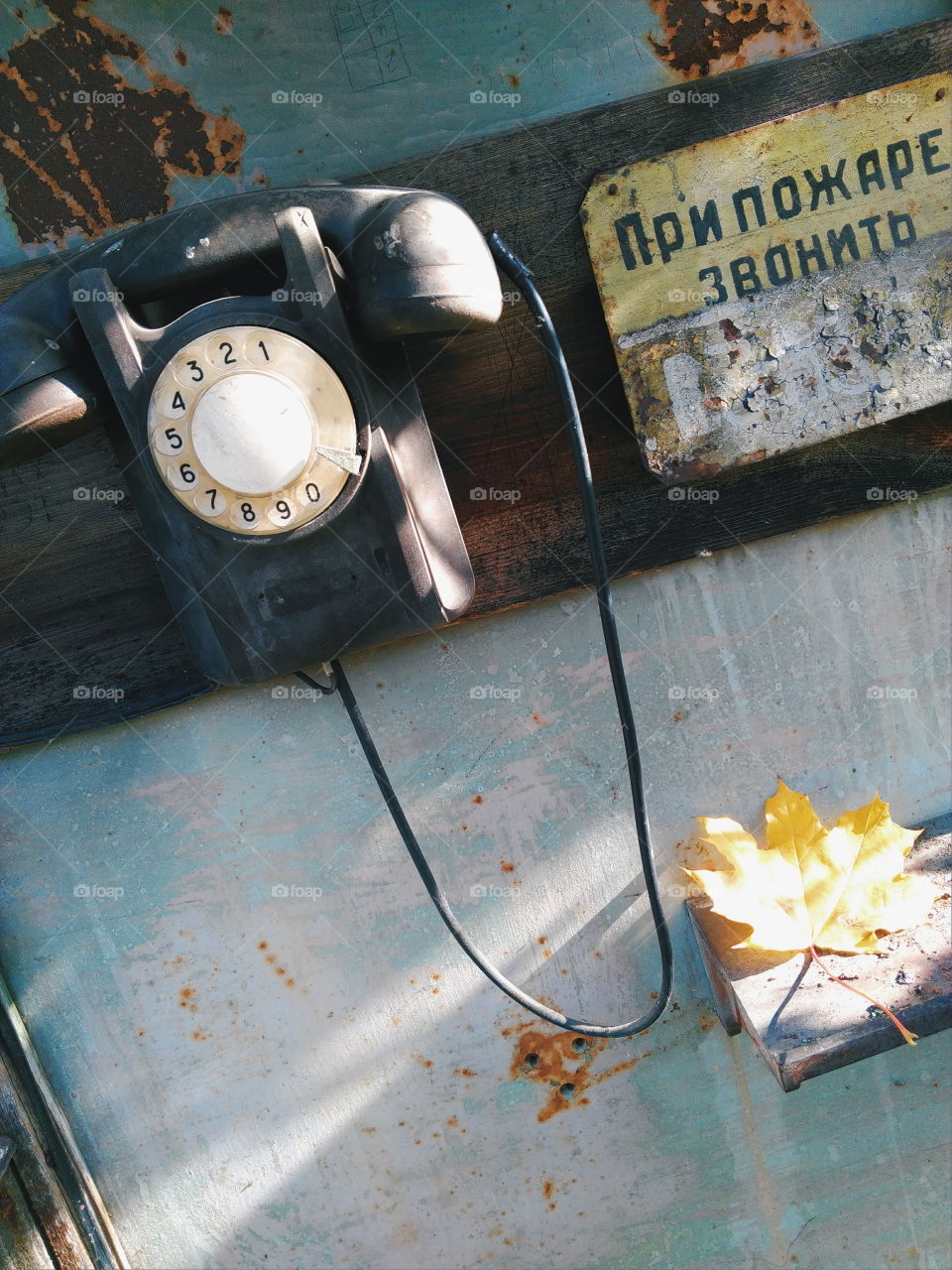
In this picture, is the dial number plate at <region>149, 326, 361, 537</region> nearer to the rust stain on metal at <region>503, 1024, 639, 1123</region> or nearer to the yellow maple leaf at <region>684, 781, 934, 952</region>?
the yellow maple leaf at <region>684, 781, 934, 952</region>

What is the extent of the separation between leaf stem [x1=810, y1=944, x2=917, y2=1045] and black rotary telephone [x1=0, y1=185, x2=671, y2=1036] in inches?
18.4

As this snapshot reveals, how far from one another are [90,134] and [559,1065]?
3.80 ft

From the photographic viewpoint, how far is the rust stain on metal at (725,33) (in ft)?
2.88

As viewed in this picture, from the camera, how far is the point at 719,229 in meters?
0.88

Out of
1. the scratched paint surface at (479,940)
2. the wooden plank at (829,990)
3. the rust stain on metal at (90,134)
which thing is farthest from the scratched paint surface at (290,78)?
the wooden plank at (829,990)

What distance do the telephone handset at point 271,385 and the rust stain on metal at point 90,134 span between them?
0.15 m

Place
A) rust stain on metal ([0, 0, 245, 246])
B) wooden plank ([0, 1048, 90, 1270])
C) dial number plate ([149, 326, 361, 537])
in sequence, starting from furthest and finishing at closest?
wooden plank ([0, 1048, 90, 1270])
rust stain on metal ([0, 0, 245, 246])
dial number plate ([149, 326, 361, 537])

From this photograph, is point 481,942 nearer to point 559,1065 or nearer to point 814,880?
point 559,1065

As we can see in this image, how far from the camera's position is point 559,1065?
3.45 ft

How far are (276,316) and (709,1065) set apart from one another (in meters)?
0.99

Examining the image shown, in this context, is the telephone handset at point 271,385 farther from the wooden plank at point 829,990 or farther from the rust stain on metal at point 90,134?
the wooden plank at point 829,990

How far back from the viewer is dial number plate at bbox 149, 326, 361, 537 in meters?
0.71

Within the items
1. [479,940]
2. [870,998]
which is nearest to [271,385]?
[479,940]

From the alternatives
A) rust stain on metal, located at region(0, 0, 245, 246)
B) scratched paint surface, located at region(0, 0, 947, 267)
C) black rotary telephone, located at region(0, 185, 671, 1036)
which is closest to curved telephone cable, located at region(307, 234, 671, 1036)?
black rotary telephone, located at region(0, 185, 671, 1036)
